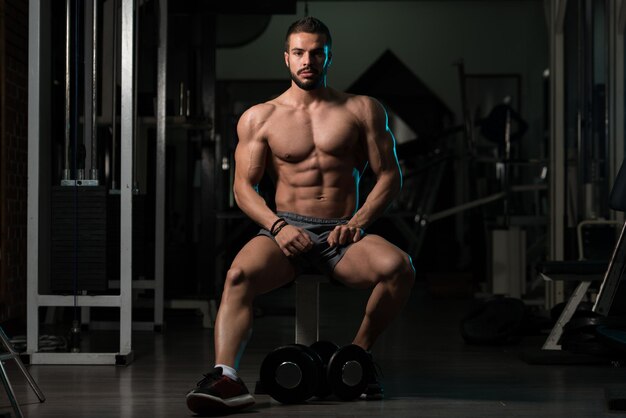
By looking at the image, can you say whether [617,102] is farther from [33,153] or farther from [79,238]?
[33,153]

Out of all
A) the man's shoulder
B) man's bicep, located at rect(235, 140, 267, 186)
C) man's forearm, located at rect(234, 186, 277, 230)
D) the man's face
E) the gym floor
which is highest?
the man's face

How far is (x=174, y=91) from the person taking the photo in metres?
8.40

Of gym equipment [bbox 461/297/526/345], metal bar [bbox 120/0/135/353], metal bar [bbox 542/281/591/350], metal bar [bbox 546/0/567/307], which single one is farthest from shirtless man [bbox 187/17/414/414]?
metal bar [bbox 546/0/567/307]

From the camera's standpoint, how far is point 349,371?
3664 mm

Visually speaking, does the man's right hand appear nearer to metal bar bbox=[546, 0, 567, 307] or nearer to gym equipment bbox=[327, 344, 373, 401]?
gym equipment bbox=[327, 344, 373, 401]

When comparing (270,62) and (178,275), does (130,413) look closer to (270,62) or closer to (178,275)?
(178,275)

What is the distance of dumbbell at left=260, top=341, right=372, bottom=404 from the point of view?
11.8 ft

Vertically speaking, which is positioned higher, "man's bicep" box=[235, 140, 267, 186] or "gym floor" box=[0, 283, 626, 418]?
"man's bicep" box=[235, 140, 267, 186]

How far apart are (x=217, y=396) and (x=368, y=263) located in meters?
0.71

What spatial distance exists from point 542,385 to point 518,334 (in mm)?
1477

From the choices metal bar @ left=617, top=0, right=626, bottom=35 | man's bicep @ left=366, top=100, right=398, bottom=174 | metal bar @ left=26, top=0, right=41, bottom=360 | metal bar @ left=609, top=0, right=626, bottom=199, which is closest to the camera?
man's bicep @ left=366, top=100, right=398, bottom=174

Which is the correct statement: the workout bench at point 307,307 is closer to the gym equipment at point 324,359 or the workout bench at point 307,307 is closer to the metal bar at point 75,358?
the gym equipment at point 324,359

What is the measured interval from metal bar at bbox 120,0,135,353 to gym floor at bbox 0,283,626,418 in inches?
10.1

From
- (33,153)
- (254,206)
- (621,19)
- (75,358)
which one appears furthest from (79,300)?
(621,19)
